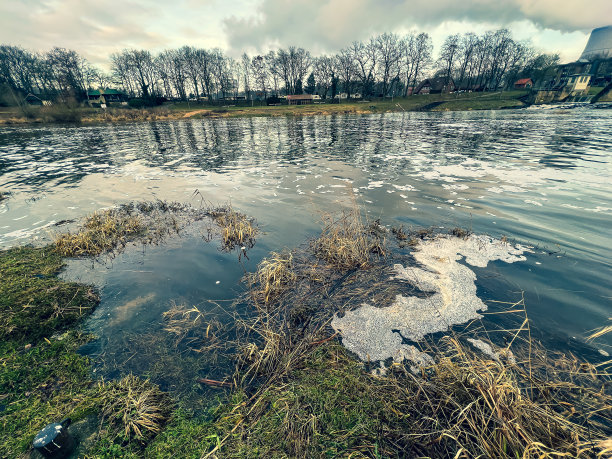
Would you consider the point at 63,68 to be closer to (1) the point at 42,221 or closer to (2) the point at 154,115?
(2) the point at 154,115

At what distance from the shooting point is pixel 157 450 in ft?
8.29

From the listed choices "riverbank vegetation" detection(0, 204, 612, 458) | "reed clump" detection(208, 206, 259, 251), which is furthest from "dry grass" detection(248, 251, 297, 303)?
"reed clump" detection(208, 206, 259, 251)

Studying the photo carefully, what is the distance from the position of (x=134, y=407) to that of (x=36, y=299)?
11.3 feet

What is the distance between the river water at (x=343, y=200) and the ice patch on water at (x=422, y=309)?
1.35 feet

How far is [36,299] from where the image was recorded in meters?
4.54

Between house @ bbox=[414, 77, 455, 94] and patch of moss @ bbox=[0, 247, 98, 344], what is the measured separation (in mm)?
104473

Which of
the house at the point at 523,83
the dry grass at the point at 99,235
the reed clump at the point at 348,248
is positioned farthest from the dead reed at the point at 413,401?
the house at the point at 523,83

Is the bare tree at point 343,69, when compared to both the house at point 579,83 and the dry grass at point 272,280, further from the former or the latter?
the dry grass at point 272,280

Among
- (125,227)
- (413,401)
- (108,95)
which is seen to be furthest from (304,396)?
(108,95)

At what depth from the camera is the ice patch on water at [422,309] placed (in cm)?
370

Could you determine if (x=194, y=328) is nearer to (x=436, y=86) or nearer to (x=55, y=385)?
(x=55, y=385)

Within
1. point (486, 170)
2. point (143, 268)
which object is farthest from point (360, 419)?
point (486, 170)

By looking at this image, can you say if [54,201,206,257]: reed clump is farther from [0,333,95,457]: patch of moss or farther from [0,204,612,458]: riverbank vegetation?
[0,333,95,457]: patch of moss

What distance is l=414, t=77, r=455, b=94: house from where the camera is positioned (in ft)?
287
